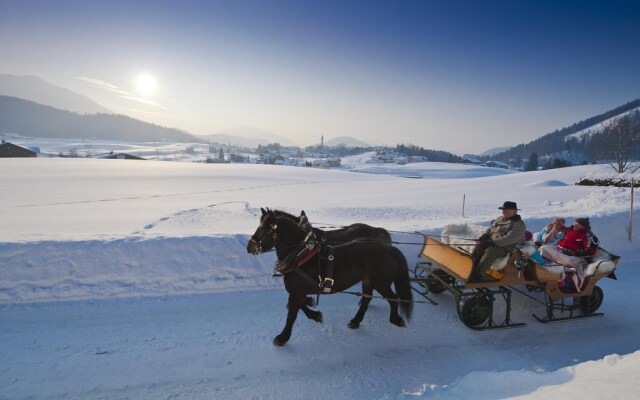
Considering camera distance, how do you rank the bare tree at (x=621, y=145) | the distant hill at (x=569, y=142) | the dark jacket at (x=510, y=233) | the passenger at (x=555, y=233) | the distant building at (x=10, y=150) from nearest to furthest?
1. the dark jacket at (x=510, y=233)
2. the passenger at (x=555, y=233)
3. the bare tree at (x=621, y=145)
4. the distant building at (x=10, y=150)
5. the distant hill at (x=569, y=142)

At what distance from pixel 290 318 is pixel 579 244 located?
512 centimetres

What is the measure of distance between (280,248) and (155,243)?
11.1 ft

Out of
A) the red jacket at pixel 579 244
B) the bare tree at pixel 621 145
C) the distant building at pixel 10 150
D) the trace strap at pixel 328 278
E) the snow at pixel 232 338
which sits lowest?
the snow at pixel 232 338

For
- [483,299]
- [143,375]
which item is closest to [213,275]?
[143,375]

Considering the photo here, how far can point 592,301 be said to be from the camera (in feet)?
18.9

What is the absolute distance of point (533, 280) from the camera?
540cm

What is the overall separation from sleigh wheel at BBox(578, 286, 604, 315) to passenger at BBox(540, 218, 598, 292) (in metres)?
0.41

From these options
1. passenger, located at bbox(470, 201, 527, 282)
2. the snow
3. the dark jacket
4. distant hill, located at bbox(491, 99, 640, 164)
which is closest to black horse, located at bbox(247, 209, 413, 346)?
the snow

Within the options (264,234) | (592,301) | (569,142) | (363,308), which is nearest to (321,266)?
(264,234)

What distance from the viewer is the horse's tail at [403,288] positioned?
5090 mm

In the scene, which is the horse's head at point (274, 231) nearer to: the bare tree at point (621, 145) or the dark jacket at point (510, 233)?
the dark jacket at point (510, 233)

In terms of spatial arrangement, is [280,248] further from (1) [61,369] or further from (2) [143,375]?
(1) [61,369]

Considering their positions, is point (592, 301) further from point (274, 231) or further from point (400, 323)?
point (274, 231)

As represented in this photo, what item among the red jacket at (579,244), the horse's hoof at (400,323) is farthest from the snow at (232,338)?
the red jacket at (579,244)
